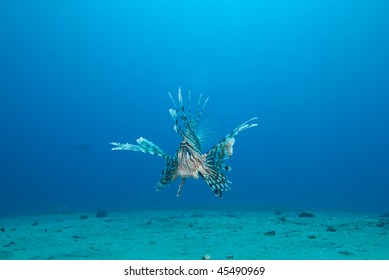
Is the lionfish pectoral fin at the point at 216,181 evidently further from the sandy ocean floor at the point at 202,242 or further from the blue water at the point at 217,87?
the blue water at the point at 217,87

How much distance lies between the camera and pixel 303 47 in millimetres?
101062

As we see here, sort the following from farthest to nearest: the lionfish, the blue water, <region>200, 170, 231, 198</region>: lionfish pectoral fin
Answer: the blue water, <region>200, 170, 231, 198</region>: lionfish pectoral fin, the lionfish

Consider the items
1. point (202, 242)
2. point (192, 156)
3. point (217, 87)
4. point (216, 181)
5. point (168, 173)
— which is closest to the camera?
point (192, 156)

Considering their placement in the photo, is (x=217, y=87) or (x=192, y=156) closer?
(x=192, y=156)

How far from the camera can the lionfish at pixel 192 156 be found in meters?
4.59

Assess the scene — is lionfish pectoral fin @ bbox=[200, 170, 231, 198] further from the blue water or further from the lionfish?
the blue water

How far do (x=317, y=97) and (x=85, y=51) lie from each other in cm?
7951

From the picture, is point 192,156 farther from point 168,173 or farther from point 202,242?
point 202,242

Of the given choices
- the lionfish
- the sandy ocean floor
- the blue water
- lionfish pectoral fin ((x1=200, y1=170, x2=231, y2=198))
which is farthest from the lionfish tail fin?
the blue water

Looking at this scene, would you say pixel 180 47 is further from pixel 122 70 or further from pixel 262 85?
pixel 262 85

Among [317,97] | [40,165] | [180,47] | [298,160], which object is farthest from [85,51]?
[317,97]

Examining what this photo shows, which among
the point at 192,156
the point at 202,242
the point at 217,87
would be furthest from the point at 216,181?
the point at 217,87

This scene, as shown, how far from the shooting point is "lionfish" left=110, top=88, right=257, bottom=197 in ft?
15.0

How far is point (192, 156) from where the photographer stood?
4.63 meters
